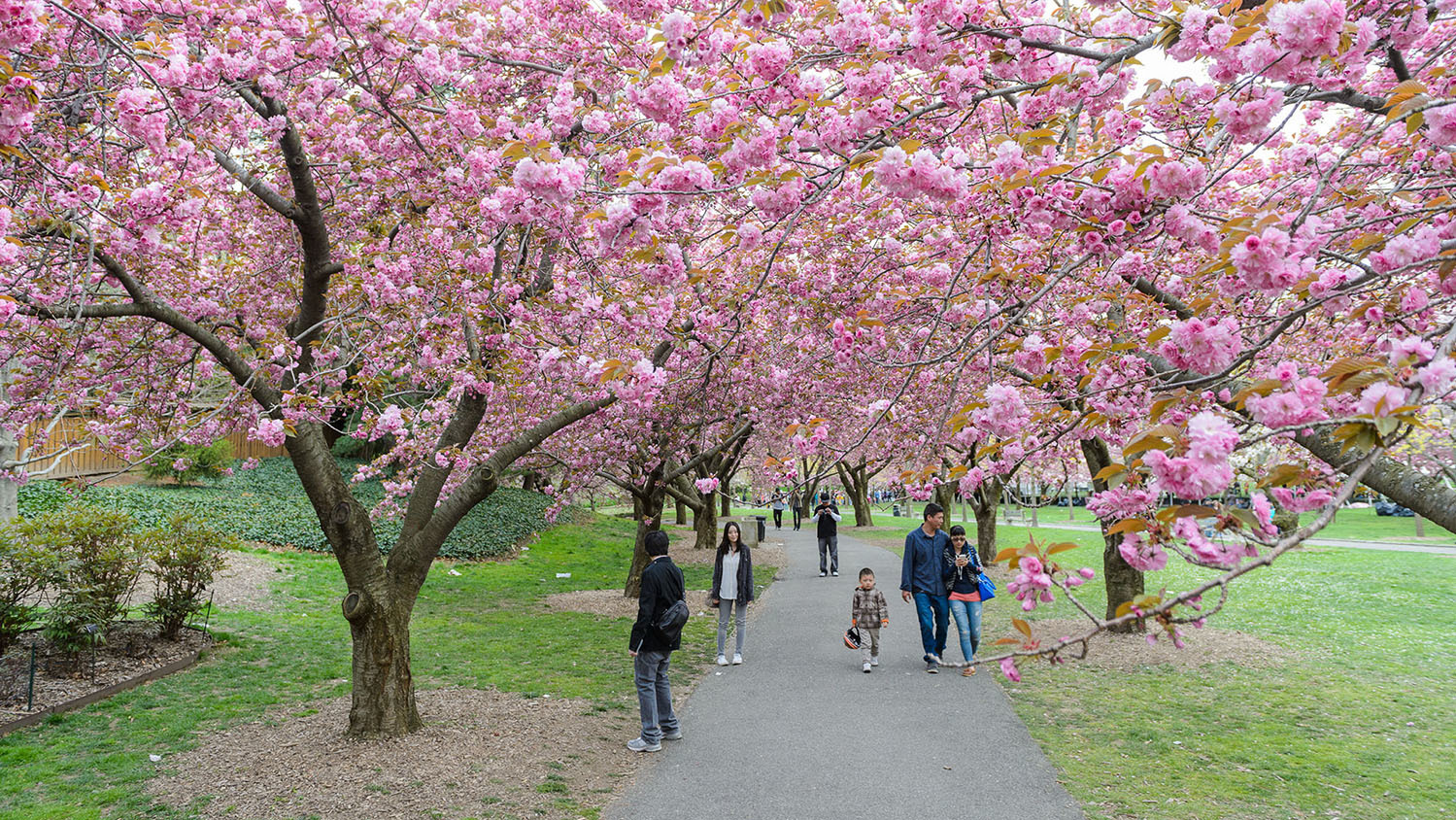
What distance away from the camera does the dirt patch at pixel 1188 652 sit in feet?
27.0

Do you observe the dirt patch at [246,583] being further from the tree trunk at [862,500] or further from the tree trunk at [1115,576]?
the tree trunk at [862,500]

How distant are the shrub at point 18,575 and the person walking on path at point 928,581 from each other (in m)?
8.13

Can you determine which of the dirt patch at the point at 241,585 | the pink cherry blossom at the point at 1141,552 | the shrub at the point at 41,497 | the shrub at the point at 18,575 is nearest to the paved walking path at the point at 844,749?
the pink cherry blossom at the point at 1141,552

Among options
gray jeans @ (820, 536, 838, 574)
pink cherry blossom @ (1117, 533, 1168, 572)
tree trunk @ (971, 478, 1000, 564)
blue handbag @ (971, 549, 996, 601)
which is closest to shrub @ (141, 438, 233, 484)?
gray jeans @ (820, 536, 838, 574)

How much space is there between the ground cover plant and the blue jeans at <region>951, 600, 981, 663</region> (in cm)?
1119

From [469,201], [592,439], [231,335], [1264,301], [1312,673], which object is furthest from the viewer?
[592,439]

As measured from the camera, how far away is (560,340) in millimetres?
7008

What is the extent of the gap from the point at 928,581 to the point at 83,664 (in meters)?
8.43

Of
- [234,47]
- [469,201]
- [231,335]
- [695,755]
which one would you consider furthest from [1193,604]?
[231,335]

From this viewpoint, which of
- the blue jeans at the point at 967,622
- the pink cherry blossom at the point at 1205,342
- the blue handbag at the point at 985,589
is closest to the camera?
the pink cherry blossom at the point at 1205,342

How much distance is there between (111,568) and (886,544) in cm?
2242

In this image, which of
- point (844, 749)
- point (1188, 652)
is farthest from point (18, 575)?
point (1188, 652)

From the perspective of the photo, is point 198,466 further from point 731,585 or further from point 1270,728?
point 1270,728

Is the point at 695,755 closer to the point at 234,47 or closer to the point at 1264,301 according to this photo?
the point at 1264,301
